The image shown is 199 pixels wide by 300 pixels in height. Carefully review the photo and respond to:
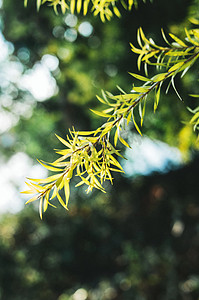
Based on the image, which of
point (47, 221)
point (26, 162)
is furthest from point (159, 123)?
point (26, 162)

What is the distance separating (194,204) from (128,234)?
108cm

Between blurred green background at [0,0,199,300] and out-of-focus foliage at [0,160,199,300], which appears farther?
out-of-focus foliage at [0,160,199,300]

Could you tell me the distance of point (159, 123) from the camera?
2.17 m

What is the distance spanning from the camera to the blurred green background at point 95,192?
2.31m

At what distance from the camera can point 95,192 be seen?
4.25 metres

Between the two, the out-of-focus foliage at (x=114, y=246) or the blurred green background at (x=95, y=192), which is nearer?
the blurred green background at (x=95, y=192)

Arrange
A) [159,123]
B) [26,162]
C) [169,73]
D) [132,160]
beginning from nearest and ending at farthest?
1. [169,73]
2. [159,123]
3. [132,160]
4. [26,162]

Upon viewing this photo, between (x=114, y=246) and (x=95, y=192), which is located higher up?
(x=95, y=192)

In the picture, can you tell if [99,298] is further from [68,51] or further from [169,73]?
[169,73]

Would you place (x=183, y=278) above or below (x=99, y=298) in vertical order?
below

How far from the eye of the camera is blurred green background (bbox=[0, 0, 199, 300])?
2.31 metres

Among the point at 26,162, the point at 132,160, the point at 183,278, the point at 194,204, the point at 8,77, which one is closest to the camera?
the point at 183,278

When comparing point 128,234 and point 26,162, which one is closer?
point 128,234

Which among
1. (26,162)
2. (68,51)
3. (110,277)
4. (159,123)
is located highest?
(68,51)
